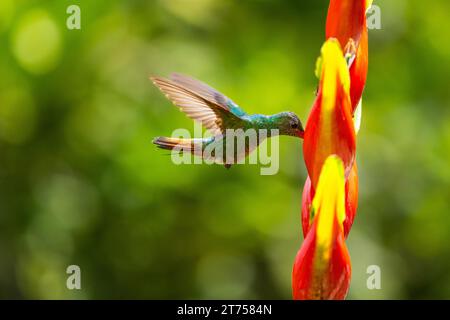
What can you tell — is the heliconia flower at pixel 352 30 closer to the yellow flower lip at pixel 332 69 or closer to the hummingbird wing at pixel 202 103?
the yellow flower lip at pixel 332 69

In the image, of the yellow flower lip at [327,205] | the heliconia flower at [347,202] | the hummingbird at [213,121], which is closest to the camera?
the yellow flower lip at [327,205]

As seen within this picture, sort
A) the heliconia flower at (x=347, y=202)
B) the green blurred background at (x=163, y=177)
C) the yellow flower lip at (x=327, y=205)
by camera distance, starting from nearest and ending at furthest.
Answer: the yellow flower lip at (x=327, y=205)
the heliconia flower at (x=347, y=202)
the green blurred background at (x=163, y=177)

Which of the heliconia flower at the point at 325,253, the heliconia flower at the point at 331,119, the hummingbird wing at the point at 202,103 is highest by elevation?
the hummingbird wing at the point at 202,103

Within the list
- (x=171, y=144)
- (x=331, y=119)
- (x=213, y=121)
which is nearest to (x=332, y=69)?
(x=331, y=119)

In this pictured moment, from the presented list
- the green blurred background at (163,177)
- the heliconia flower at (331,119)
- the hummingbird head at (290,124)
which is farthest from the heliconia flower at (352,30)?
the green blurred background at (163,177)

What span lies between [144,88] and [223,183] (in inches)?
17.6

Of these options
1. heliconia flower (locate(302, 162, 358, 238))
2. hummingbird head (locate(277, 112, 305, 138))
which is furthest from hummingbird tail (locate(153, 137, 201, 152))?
heliconia flower (locate(302, 162, 358, 238))

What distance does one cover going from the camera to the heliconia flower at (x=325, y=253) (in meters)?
0.87

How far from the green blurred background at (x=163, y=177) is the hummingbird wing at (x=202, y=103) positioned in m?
0.73

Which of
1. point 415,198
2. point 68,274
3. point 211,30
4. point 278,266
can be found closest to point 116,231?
point 68,274

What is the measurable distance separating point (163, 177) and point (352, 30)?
61.5 inches

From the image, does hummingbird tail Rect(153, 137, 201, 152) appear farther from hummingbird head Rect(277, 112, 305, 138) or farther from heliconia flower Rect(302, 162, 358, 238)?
heliconia flower Rect(302, 162, 358, 238)

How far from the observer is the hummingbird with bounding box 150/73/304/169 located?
62.5 inches

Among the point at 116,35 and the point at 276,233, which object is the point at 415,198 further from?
the point at 116,35
